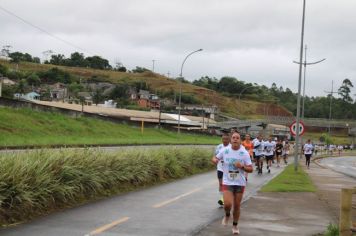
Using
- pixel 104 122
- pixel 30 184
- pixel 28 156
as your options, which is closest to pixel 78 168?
pixel 28 156

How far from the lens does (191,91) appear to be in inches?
7185

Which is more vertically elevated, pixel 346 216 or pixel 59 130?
pixel 59 130

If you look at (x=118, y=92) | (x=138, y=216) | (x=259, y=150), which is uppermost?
(x=118, y=92)

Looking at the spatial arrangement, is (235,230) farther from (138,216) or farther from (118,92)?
(118,92)

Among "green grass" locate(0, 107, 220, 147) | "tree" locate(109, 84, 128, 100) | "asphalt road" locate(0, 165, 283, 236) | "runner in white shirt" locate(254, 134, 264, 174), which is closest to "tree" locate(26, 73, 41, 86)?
"tree" locate(109, 84, 128, 100)

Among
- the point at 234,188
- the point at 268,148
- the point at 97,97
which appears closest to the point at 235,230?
the point at 234,188

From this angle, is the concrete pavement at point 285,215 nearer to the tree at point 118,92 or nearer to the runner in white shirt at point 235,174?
the runner in white shirt at point 235,174

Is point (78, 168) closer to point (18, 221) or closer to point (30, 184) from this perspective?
point (30, 184)

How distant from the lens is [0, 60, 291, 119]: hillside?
17500 centimetres

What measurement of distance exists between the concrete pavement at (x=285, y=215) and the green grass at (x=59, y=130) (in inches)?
705

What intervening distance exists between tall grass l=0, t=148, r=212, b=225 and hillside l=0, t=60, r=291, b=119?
512 ft

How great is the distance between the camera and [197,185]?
685 inches

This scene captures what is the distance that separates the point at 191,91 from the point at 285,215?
562 ft

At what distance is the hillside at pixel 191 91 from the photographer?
175 m
